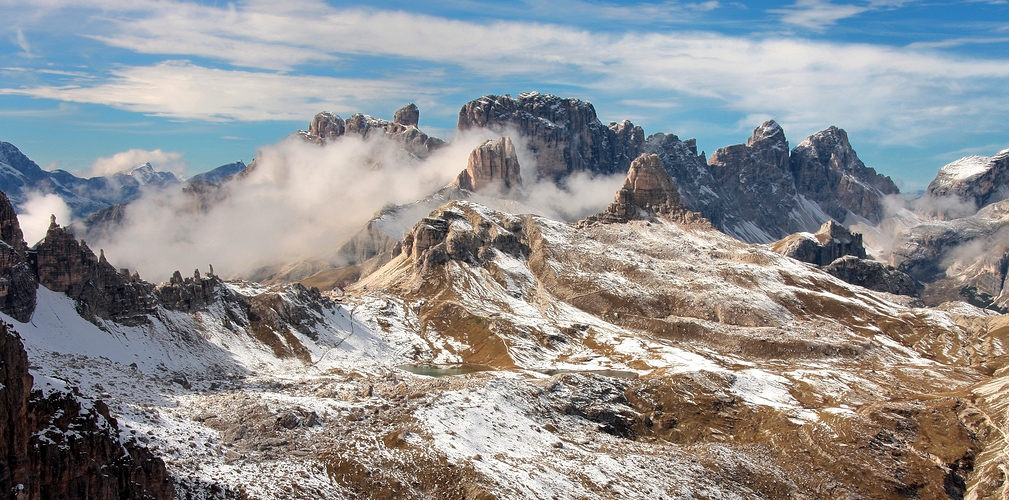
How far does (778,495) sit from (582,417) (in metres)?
44.5

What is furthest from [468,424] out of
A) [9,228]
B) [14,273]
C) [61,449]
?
[9,228]

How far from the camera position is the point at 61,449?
66.8 m

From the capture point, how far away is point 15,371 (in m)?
62.5

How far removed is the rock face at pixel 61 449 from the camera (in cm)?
6147

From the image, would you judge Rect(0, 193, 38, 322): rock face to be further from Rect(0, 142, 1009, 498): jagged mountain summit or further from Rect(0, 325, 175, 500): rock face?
Rect(0, 325, 175, 500): rock face

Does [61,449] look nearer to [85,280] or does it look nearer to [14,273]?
[14,273]

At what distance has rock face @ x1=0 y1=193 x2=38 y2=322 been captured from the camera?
15038 cm

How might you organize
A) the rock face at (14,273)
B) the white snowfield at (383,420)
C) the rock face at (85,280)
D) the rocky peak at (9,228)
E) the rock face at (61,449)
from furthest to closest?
the rock face at (85,280)
the rocky peak at (9,228)
the rock face at (14,273)
the white snowfield at (383,420)
the rock face at (61,449)

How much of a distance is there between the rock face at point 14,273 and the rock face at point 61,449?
94220 mm

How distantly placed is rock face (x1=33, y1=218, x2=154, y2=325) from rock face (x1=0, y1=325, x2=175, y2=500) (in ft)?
363

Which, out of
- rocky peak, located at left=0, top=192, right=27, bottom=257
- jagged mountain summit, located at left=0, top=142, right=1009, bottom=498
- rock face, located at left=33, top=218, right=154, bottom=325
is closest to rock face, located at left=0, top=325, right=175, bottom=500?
jagged mountain summit, located at left=0, top=142, right=1009, bottom=498

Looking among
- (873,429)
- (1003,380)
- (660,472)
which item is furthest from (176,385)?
(1003,380)

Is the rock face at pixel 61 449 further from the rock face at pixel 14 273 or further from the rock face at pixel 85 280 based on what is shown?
the rock face at pixel 85 280

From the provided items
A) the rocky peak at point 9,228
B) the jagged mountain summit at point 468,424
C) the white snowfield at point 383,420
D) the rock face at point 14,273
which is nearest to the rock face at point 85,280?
the jagged mountain summit at point 468,424
